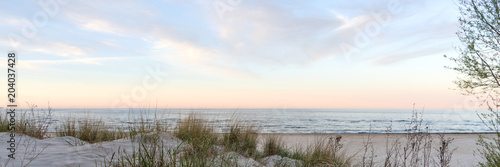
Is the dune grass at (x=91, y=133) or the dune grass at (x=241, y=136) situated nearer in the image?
the dune grass at (x=241, y=136)

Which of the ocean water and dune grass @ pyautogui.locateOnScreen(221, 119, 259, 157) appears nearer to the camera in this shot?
dune grass @ pyautogui.locateOnScreen(221, 119, 259, 157)

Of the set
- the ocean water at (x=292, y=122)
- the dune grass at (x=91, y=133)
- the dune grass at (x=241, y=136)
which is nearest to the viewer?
the dune grass at (x=241, y=136)

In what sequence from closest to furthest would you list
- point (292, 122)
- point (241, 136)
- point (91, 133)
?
point (241, 136), point (91, 133), point (292, 122)

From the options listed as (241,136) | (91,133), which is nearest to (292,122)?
(241,136)

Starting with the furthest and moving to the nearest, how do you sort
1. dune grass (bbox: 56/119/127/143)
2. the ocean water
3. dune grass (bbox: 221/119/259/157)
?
1. the ocean water
2. dune grass (bbox: 56/119/127/143)
3. dune grass (bbox: 221/119/259/157)

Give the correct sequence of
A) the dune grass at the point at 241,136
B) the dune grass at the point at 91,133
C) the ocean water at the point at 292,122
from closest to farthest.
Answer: the dune grass at the point at 241,136 < the dune grass at the point at 91,133 < the ocean water at the point at 292,122

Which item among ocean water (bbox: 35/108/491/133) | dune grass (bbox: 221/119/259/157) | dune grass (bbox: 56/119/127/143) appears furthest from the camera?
ocean water (bbox: 35/108/491/133)

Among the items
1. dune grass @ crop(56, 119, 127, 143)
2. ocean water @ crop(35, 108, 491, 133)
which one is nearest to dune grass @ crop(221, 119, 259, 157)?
ocean water @ crop(35, 108, 491, 133)

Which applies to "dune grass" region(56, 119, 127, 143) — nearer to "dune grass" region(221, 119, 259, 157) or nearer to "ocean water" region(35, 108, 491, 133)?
"ocean water" region(35, 108, 491, 133)

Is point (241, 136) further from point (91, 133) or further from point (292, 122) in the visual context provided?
point (292, 122)

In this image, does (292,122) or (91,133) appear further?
(292,122)

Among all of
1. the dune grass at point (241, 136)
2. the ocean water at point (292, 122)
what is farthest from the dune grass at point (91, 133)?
the dune grass at point (241, 136)

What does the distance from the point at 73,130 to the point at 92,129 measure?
53cm

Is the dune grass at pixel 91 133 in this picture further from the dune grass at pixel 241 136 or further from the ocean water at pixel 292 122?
the dune grass at pixel 241 136
